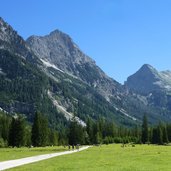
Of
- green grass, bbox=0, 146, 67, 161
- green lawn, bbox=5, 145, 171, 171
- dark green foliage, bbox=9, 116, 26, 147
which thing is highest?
dark green foliage, bbox=9, 116, 26, 147

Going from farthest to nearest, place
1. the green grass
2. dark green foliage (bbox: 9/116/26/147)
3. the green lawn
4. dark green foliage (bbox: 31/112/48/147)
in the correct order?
1. dark green foliage (bbox: 31/112/48/147)
2. dark green foliage (bbox: 9/116/26/147)
3. the green grass
4. the green lawn

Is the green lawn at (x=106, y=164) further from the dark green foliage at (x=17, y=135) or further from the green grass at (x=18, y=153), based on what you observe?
the dark green foliage at (x=17, y=135)

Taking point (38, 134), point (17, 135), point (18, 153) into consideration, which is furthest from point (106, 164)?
point (38, 134)

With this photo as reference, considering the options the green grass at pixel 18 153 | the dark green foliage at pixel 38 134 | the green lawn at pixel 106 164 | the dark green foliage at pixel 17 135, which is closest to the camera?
the green lawn at pixel 106 164

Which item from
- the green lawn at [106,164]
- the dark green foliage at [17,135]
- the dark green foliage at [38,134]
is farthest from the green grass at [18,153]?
the dark green foliage at [38,134]

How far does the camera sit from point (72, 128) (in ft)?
584

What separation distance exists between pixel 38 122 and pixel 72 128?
704 inches

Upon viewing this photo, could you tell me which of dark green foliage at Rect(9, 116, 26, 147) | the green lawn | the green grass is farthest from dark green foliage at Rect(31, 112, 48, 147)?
the green lawn

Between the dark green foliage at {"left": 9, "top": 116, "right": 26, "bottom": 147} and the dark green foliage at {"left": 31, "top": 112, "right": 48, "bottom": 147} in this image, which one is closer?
the dark green foliage at {"left": 9, "top": 116, "right": 26, "bottom": 147}

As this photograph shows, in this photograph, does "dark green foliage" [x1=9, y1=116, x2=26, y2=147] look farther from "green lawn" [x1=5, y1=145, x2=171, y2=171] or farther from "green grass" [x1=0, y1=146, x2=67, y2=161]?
"green lawn" [x1=5, y1=145, x2=171, y2=171]

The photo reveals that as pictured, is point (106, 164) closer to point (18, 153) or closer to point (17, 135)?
point (18, 153)

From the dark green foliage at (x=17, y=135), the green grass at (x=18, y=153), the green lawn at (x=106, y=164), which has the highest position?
the dark green foliage at (x=17, y=135)

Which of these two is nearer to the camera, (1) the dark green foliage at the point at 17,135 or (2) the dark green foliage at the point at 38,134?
(1) the dark green foliage at the point at 17,135

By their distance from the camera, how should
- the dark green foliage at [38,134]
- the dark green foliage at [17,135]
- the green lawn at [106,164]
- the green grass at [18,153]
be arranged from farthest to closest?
the dark green foliage at [38,134] → the dark green foliage at [17,135] → the green grass at [18,153] → the green lawn at [106,164]
